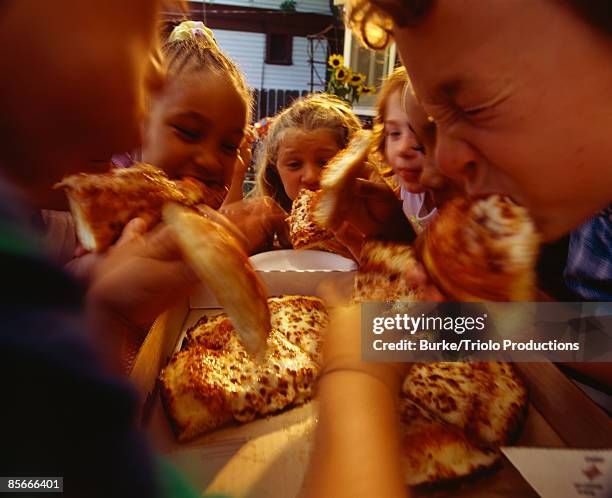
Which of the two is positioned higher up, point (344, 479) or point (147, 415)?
Answer: point (344, 479)

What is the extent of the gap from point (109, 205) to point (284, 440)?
19.4 inches

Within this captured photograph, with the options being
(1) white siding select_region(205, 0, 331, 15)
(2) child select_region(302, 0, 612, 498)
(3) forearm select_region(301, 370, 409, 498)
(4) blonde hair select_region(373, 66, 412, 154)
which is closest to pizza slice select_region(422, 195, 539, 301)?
(2) child select_region(302, 0, 612, 498)

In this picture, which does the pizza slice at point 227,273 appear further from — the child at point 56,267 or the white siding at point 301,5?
the white siding at point 301,5

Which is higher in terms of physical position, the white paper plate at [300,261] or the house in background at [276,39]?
the house in background at [276,39]

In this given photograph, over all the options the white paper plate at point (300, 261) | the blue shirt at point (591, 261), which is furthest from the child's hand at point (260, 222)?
the blue shirt at point (591, 261)

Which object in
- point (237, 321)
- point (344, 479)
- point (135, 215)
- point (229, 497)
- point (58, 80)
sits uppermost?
point (58, 80)

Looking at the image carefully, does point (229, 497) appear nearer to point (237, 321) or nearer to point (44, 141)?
point (237, 321)

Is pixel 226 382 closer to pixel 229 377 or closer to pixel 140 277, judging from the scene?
pixel 229 377

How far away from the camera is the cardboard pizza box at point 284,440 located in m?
0.65

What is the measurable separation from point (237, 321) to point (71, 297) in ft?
0.77

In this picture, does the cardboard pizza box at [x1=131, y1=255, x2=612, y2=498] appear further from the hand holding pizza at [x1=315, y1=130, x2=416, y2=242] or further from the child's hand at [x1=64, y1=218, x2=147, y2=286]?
the hand holding pizza at [x1=315, y1=130, x2=416, y2=242]

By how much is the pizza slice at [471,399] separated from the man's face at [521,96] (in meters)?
0.35

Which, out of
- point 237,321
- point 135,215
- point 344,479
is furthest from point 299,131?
point 344,479

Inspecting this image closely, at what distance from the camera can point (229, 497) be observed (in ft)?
2.04
